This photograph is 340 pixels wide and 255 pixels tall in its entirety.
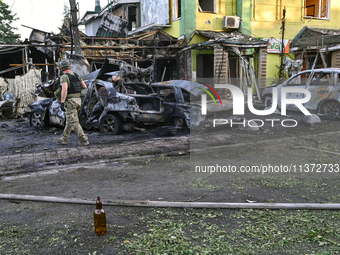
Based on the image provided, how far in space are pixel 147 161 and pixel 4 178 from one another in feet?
8.54

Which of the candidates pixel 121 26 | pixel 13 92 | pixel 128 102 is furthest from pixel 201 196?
pixel 121 26

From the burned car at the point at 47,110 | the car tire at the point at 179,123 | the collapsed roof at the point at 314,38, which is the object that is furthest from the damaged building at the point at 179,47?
the car tire at the point at 179,123

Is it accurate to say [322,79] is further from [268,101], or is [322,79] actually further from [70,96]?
[70,96]

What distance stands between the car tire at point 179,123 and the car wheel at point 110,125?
1.59 m

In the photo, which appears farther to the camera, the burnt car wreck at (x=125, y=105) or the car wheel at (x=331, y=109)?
the car wheel at (x=331, y=109)

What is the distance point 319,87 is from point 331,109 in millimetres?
841

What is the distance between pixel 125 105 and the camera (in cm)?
893

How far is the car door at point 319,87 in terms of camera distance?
1051 centimetres

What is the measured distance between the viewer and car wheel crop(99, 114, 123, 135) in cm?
912

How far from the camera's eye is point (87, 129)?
9.84 m

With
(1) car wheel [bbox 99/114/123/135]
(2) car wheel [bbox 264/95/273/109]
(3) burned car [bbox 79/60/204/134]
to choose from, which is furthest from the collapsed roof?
(1) car wheel [bbox 99/114/123/135]

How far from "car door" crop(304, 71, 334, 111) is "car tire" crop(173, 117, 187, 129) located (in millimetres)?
4943

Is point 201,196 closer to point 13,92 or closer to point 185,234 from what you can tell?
point 185,234

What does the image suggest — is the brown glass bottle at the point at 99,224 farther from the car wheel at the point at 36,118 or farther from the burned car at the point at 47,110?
the car wheel at the point at 36,118
